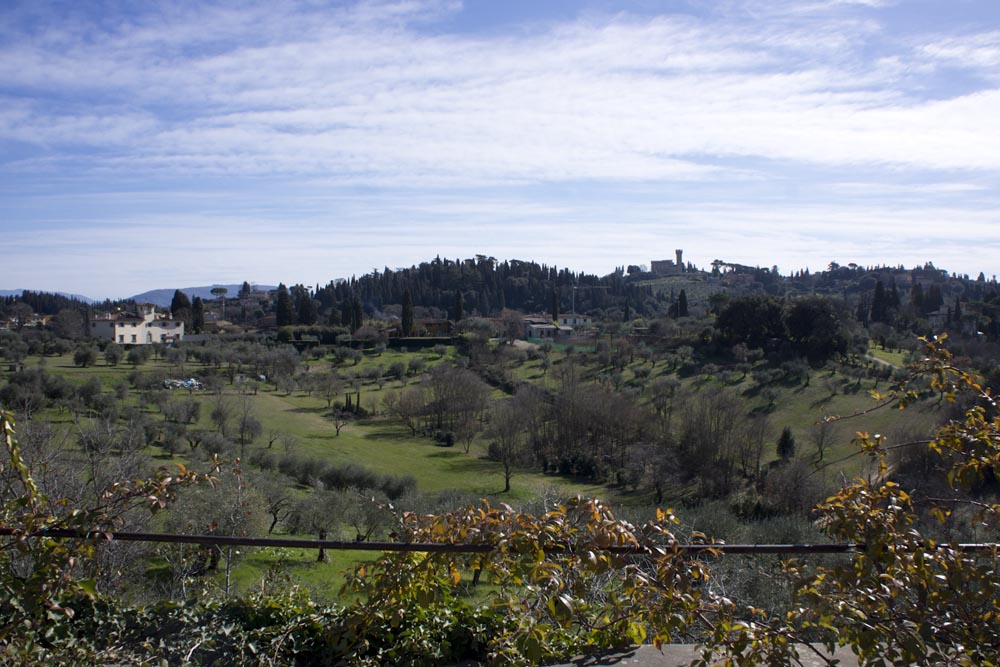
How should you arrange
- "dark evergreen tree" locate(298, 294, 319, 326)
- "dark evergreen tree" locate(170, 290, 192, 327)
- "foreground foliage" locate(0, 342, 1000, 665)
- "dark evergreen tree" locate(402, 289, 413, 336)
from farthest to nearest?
"dark evergreen tree" locate(298, 294, 319, 326)
"dark evergreen tree" locate(170, 290, 192, 327)
"dark evergreen tree" locate(402, 289, 413, 336)
"foreground foliage" locate(0, 342, 1000, 665)

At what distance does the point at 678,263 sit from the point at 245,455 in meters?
140

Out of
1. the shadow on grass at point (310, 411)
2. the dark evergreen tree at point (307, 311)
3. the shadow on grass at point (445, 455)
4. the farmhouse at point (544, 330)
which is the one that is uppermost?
the dark evergreen tree at point (307, 311)

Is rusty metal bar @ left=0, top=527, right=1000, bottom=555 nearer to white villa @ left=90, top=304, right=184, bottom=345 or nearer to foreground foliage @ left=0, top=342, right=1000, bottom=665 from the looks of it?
foreground foliage @ left=0, top=342, right=1000, bottom=665

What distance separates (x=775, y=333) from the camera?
47.3 m

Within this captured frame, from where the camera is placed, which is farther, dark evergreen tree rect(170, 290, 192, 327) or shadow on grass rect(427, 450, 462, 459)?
dark evergreen tree rect(170, 290, 192, 327)

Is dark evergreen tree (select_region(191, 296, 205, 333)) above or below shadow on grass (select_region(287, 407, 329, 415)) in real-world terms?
above

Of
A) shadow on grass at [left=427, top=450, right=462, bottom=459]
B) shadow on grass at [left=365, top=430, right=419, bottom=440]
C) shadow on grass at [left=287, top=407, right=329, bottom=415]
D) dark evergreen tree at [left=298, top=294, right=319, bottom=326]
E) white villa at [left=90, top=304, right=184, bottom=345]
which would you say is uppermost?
dark evergreen tree at [left=298, top=294, right=319, bottom=326]

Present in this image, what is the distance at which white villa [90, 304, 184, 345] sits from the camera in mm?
58375

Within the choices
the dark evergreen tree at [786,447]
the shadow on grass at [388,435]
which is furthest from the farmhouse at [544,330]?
the dark evergreen tree at [786,447]

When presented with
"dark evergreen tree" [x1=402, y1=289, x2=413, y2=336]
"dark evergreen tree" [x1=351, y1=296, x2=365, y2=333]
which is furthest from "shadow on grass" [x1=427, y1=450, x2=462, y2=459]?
"dark evergreen tree" [x1=351, y1=296, x2=365, y2=333]

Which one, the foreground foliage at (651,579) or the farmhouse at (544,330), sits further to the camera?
the farmhouse at (544,330)

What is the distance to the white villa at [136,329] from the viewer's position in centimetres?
5838

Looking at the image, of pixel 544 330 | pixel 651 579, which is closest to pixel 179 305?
pixel 544 330

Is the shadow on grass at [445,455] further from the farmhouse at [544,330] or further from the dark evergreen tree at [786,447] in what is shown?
the farmhouse at [544,330]
